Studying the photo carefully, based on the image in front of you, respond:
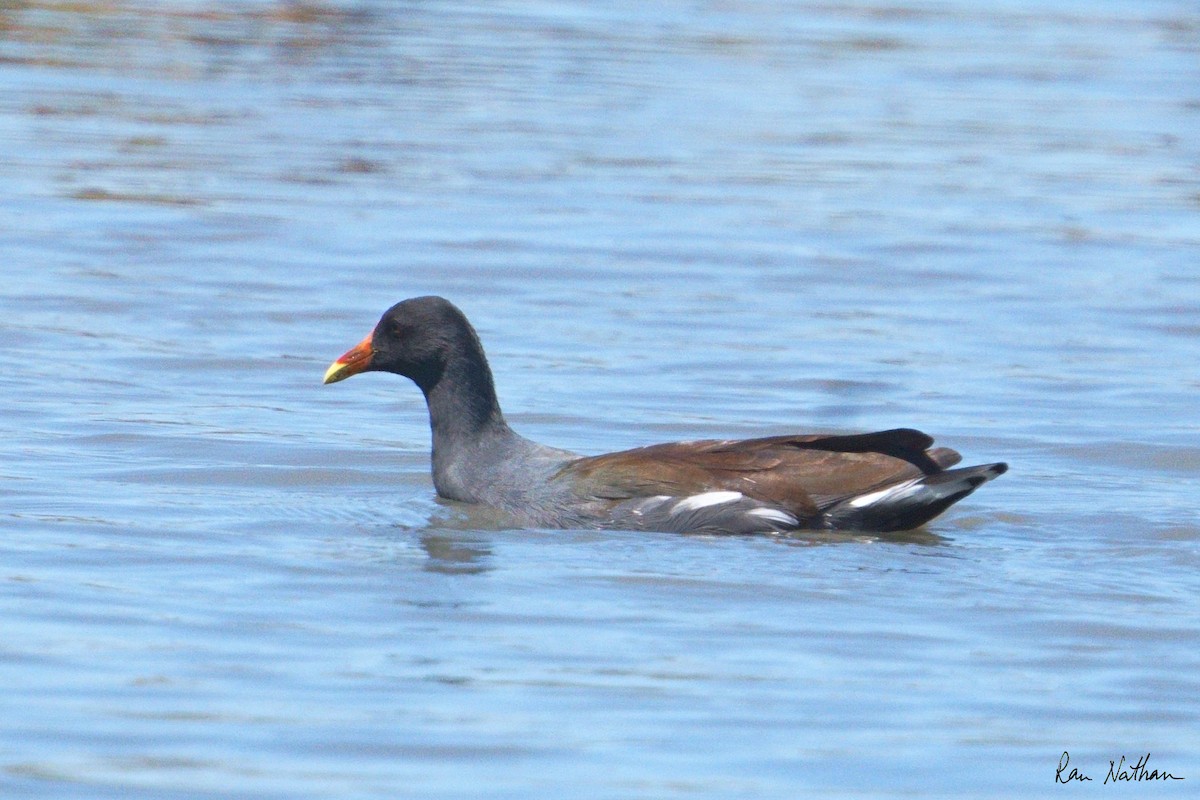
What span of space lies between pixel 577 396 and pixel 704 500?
3.36 m

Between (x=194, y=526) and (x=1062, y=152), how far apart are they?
14.2 m

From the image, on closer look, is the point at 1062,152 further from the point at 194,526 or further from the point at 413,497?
the point at 194,526

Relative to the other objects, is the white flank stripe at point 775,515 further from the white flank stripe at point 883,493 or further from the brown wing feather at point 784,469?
the white flank stripe at point 883,493

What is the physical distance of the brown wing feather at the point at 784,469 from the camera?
9.05 m

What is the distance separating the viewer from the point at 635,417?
39.0ft

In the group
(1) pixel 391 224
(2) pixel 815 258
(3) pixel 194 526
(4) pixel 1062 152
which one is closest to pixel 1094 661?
(3) pixel 194 526

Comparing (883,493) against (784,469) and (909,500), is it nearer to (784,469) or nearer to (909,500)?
(909,500)

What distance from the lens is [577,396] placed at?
1236 cm

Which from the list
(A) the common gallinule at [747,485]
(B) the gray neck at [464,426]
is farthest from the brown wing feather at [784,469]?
(B) the gray neck at [464,426]

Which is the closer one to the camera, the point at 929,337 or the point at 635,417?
the point at 635,417

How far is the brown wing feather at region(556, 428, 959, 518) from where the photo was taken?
9055 millimetres

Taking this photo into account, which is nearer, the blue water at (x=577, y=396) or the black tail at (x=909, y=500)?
the blue water at (x=577, y=396)

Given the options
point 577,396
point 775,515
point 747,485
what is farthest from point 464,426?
point 577,396

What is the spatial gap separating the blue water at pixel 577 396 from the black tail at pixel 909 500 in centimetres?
15
